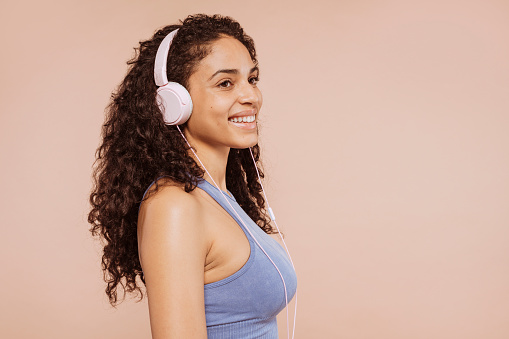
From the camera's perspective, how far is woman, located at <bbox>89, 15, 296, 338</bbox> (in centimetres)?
120

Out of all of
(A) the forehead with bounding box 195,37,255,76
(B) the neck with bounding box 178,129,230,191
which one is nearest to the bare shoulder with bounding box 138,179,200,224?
(B) the neck with bounding box 178,129,230,191

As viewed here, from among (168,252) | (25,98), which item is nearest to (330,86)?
(25,98)

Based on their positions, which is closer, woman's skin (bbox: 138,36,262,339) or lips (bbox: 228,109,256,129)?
woman's skin (bbox: 138,36,262,339)

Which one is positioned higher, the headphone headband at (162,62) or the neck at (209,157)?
the headphone headband at (162,62)

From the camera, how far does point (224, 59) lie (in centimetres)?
152

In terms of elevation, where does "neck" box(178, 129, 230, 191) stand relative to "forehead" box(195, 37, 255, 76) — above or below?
below

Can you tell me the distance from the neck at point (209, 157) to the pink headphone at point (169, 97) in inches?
3.4

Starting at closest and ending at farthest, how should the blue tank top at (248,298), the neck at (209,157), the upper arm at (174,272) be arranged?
the upper arm at (174,272) → the blue tank top at (248,298) → the neck at (209,157)

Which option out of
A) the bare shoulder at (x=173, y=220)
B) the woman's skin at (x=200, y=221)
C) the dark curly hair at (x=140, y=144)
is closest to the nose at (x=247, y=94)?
the woman's skin at (x=200, y=221)

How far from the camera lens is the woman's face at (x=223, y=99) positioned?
58.8 inches

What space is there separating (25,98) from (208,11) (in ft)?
3.61

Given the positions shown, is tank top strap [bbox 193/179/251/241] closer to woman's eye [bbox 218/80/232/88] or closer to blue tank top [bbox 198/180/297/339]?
blue tank top [bbox 198/180/297/339]

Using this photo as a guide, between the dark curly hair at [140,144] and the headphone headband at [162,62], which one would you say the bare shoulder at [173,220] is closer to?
the dark curly hair at [140,144]

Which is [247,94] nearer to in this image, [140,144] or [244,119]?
[244,119]
